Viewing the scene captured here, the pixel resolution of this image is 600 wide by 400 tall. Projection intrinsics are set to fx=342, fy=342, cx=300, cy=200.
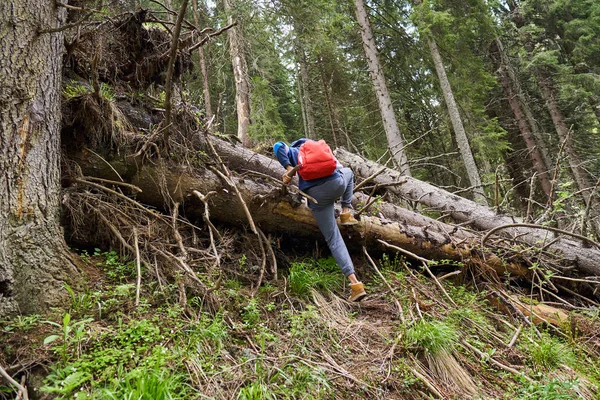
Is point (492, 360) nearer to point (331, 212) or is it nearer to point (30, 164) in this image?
point (331, 212)

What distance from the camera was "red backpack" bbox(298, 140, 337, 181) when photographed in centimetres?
402

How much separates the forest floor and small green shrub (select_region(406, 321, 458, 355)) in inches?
0.4

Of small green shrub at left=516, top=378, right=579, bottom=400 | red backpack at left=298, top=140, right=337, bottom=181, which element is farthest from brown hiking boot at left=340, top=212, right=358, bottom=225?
small green shrub at left=516, top=378, right=579, bottom=400

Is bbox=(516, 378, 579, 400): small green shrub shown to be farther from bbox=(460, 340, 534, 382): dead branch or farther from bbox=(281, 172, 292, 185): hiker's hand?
bbox=(281, 172, 292, 185): hiker's hand

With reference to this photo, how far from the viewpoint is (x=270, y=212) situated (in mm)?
4535

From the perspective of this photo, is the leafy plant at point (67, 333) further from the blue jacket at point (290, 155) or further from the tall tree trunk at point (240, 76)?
the tall tree trunk at point (240, 76)

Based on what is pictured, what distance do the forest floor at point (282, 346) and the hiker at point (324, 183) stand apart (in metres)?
0.34

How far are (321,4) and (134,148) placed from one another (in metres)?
9.15

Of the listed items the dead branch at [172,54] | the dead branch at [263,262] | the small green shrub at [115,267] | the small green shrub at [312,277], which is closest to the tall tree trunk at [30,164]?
the small green shrub at [115,267]

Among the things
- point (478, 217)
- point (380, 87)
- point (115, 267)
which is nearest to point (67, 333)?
point (115, 267)

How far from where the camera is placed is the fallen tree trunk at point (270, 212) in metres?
3.98

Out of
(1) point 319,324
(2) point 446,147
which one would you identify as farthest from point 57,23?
(2) point 446,147

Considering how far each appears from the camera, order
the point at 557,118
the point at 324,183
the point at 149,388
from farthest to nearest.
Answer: the point at 557,118, the point at 324,183, the point at 149,388

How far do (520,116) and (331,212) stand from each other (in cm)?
1355
